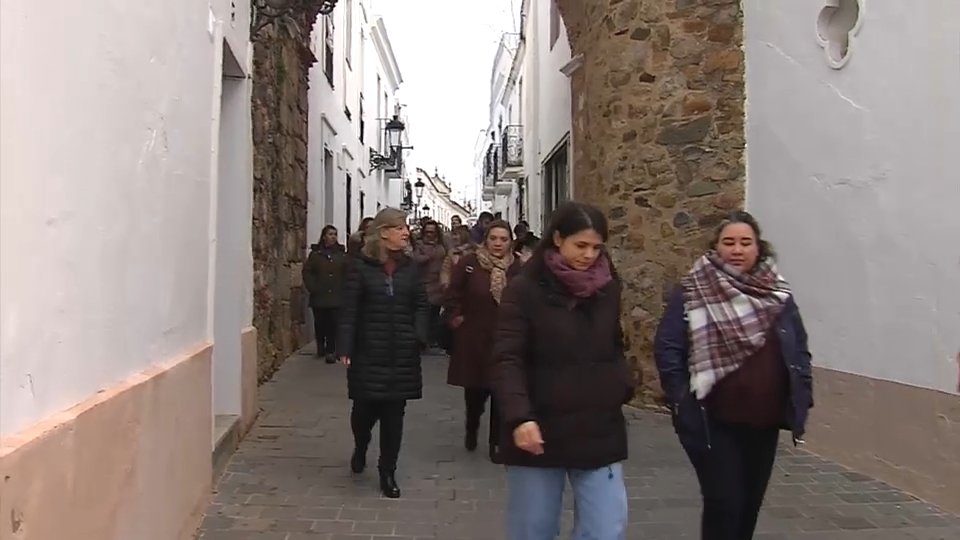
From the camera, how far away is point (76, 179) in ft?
9.31

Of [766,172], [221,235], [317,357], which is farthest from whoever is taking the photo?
[317,357]

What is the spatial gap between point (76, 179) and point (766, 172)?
5660 mm

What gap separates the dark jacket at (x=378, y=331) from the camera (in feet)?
18.4

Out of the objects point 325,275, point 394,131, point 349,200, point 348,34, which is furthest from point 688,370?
point 394,131

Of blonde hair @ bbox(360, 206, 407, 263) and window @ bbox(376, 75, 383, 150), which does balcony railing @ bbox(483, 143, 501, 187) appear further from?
blonde hair @ bbox(360, 206, 407, 263)

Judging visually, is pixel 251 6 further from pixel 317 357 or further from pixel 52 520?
pixel 317 357

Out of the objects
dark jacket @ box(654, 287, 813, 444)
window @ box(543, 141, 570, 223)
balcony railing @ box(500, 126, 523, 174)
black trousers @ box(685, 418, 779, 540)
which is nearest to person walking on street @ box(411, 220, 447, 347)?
window @ box(543, 141, 570, 223)

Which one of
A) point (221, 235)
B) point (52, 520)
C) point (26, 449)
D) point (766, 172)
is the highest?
point (766, 172)

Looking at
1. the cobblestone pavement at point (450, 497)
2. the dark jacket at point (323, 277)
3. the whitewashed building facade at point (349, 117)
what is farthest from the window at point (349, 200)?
the cobblestone pavement at point (450, 497)

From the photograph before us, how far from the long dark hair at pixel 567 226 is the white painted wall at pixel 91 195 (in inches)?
57.0

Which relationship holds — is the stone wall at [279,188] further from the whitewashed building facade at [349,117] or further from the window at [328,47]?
the window at [328,47]

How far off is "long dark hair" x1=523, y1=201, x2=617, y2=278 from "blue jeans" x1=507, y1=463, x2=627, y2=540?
71 cm

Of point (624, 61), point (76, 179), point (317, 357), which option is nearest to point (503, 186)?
point (317, 357)

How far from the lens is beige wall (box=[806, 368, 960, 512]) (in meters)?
5.29
